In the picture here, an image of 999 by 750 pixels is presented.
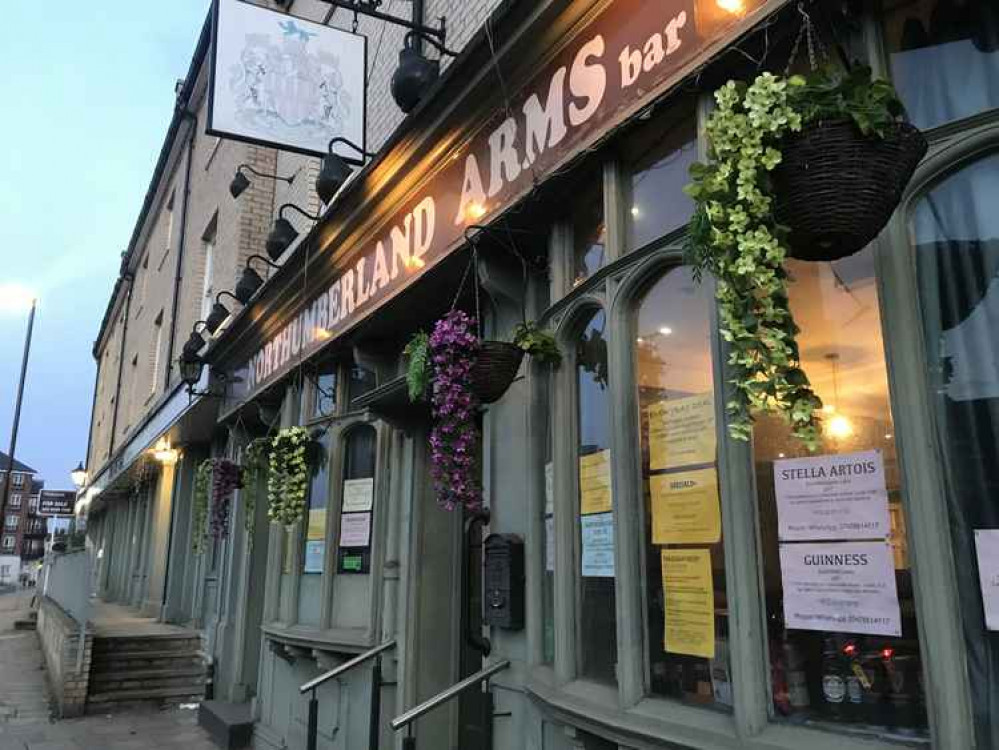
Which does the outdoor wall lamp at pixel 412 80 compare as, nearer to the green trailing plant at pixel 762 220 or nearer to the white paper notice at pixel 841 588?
the green trailing plant at pixel 762 220

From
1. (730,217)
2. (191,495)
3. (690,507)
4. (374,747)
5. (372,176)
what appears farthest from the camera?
(191,495)

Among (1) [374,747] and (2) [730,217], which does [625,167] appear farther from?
(1) [374,747]

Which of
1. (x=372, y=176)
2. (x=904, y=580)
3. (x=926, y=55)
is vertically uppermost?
(x=372, y=176)

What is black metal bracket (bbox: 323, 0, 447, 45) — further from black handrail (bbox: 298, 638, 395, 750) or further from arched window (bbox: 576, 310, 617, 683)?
black handrail (bbox: 298, 638, 395, 750)

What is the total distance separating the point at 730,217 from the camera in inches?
97.0

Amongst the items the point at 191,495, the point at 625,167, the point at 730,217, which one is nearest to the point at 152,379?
the point at 191,495

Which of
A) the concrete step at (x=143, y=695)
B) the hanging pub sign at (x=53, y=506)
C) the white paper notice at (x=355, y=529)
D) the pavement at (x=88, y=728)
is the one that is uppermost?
the hanging pub sign at (x=53, y=506)

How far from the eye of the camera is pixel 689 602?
3246 millimetres

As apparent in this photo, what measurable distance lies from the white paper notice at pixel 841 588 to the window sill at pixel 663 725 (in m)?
0.33

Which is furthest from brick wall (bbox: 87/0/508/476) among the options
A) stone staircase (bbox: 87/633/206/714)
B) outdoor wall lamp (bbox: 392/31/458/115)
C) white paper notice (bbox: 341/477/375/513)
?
stone staircase (bbox: 87/633/206/714)

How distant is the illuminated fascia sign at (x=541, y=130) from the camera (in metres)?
3.51

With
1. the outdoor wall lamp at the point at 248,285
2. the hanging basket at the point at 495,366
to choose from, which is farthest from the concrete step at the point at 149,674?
the hanging basket at the point at 495,366

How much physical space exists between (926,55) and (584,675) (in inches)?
116

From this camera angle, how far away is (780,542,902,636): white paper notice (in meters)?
2.52
